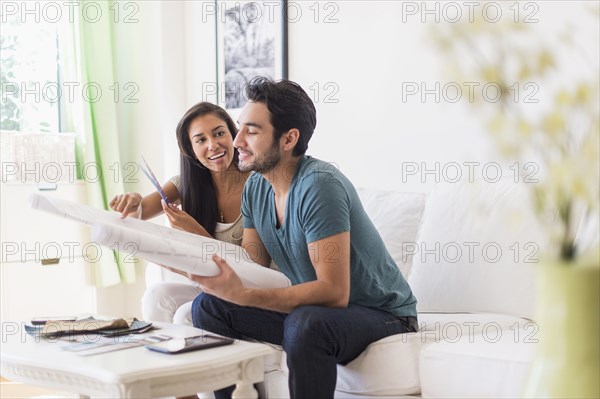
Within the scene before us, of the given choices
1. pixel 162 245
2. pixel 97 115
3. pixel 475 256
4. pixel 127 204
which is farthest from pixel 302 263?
pixel 97 115

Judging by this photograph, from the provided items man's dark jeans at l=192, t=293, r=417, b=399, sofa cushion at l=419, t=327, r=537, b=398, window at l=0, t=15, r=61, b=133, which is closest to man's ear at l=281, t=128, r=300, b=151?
man's dark jeans at l=192, t=293, r=417, b=399

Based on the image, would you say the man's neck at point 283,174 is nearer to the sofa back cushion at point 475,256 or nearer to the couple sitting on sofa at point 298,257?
the couple sitting on sofa at point 298,257

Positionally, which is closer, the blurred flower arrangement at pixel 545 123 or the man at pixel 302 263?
the blurred flower arrangement at pixel 545 123

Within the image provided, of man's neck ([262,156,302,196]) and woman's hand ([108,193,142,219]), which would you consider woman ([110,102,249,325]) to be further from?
man's neck ([262,156,302,196])

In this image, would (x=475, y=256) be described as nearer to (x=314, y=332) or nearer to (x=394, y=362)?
(x=394, y=362)

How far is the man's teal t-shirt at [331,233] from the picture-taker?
86.3 inches

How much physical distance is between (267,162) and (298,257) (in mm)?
286

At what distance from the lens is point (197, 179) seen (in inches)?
115

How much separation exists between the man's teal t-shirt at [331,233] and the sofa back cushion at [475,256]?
26cm

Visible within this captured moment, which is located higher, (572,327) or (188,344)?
(572,327)

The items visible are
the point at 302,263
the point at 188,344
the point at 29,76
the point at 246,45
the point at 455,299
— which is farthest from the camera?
the point at 29,76

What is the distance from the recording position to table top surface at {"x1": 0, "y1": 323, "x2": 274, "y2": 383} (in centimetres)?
182

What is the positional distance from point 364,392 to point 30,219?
234 centimetres

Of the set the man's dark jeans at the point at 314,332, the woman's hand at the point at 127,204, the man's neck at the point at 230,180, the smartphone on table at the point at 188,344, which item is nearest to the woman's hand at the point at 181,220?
the woman's hand at the point at 127,204
